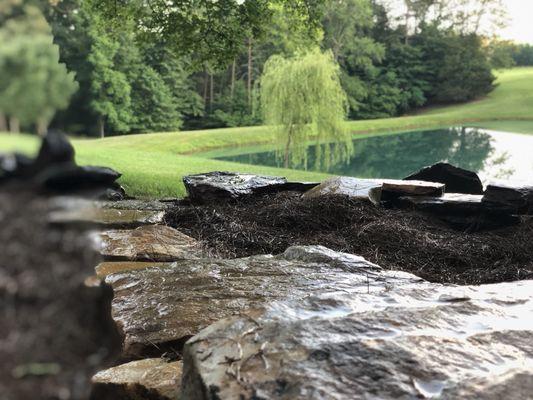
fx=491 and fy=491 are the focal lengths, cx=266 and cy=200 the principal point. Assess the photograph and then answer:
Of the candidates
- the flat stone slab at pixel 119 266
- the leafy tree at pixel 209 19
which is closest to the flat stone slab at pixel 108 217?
the flat stone slab at pixel 119 266

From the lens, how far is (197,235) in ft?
12.3

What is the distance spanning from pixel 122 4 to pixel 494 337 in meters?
8.39

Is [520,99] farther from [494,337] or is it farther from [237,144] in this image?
[494,337]

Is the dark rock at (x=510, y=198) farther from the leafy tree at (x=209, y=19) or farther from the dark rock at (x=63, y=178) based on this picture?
the leafy tree at (x=209, y=19)

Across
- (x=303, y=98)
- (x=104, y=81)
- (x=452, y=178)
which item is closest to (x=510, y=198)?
(x=452, y=178)

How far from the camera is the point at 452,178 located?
567cm

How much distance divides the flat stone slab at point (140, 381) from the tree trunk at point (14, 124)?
917 mm

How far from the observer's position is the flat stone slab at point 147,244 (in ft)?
10.1

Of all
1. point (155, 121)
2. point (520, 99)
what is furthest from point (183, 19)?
point (520, 99)

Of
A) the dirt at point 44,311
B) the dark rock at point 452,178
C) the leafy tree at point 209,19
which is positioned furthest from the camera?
the leafy tree at point 209,19

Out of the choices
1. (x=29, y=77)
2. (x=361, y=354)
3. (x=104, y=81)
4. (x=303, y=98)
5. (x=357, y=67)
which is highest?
(x=357, y=67)

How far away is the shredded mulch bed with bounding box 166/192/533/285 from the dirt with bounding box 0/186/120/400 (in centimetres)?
102

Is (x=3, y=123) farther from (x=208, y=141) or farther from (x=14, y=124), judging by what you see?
(x=208, y=141)

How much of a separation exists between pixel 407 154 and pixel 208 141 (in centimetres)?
974
